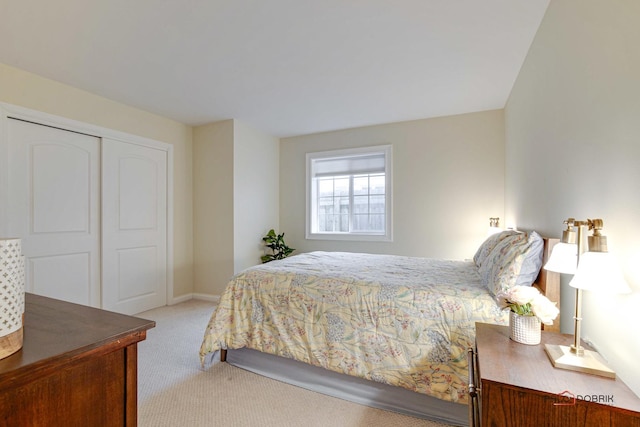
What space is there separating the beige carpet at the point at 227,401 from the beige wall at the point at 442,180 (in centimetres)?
250

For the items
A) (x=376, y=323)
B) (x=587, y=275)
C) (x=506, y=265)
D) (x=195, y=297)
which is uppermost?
(x=587, y=275)

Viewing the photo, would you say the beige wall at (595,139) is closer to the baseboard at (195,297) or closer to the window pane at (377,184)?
the window pane at (377,184)

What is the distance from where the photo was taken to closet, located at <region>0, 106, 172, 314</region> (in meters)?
2.65

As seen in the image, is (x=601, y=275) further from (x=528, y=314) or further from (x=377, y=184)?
(x=377, y=184)

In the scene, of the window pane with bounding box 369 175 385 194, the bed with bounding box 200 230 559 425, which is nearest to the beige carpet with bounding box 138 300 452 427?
the bed with bounding box 200 230 559 425

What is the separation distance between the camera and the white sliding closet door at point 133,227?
328 centimetres

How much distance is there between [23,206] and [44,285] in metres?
0.75

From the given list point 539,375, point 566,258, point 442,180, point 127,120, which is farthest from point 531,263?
point 127,120

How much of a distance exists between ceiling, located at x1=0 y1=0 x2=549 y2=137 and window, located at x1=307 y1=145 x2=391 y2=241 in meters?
1.03

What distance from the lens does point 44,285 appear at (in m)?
2.79

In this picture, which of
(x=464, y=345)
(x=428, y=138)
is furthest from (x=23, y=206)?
(x=428, y=138)

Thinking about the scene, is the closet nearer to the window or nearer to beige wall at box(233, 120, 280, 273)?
beige wall at box(233, 120, 280, 273)

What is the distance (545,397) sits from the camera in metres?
0.87

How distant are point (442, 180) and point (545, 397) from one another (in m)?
3.28
